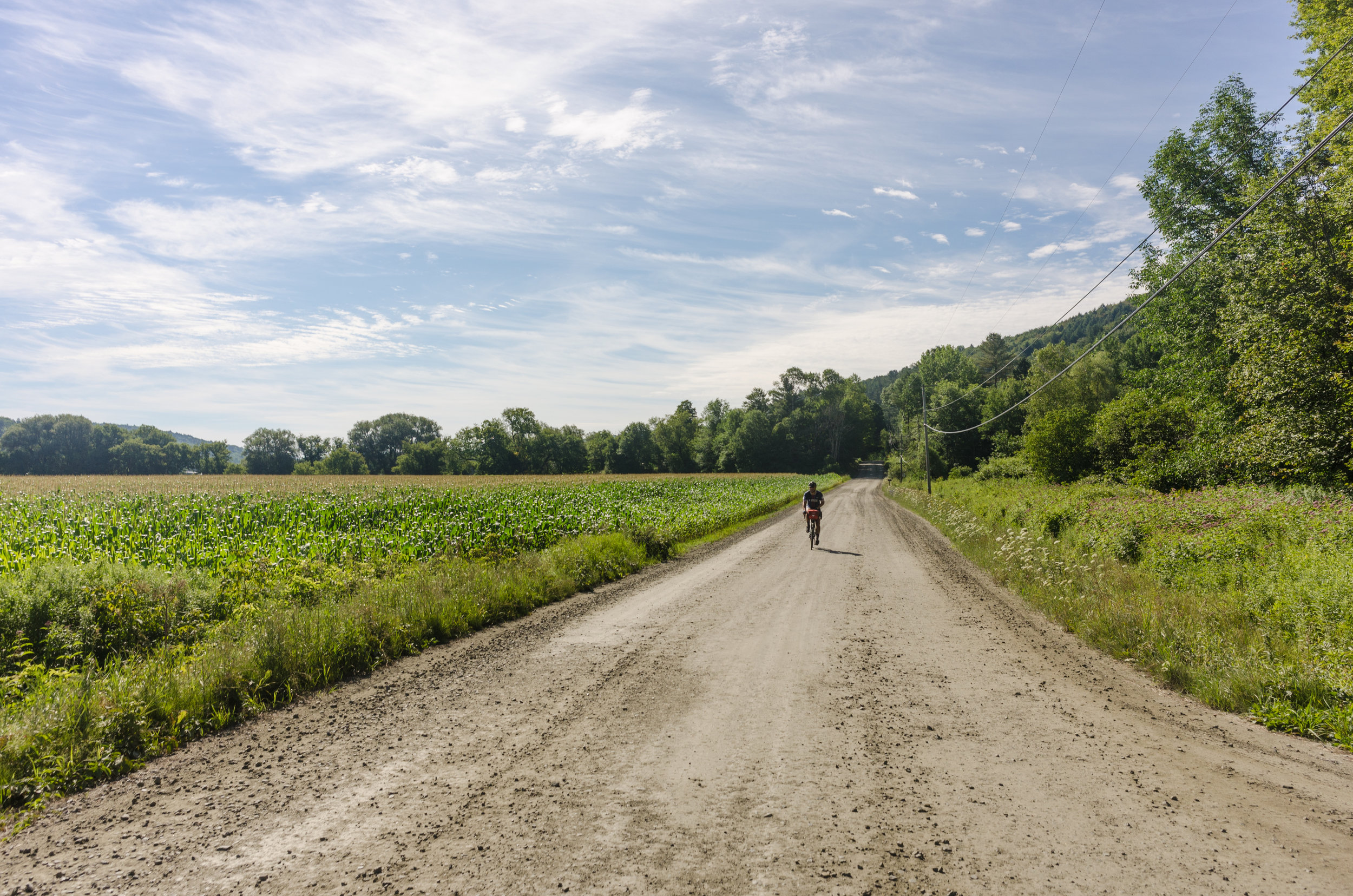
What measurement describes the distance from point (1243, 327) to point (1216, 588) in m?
15.4

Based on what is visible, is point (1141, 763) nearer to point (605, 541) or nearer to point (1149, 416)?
point (605, 541)

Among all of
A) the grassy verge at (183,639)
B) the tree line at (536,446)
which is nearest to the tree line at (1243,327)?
the grassy verge at (183,639)

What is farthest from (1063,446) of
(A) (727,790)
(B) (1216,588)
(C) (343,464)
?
(C) (343,464)

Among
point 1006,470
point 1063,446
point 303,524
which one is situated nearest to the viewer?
point 303,524

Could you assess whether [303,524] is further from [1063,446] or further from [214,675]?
[1063,446]

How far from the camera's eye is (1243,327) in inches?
776

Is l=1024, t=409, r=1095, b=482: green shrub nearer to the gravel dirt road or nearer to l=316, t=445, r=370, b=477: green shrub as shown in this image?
the gravel dirt road

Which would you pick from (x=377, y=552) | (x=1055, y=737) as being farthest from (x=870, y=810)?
(x=377, y=552)

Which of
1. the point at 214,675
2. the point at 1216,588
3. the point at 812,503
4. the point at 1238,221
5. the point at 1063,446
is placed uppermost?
the point at 1238,221

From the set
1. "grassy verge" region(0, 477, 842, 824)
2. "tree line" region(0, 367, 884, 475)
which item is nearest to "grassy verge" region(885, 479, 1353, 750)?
"grassy verge" region(0, 477, 842, 824)

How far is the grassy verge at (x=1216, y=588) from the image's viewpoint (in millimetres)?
6215

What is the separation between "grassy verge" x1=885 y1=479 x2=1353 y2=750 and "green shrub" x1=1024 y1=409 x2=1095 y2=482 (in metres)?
21.7

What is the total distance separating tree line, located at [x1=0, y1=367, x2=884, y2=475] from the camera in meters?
97.1

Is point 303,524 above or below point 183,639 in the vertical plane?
above
